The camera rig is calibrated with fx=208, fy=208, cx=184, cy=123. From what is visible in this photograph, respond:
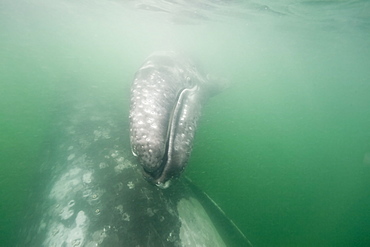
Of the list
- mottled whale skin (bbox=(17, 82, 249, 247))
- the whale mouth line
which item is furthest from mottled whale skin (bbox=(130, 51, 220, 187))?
mottled whale skin (bbox=(17, 82, 249, 247))

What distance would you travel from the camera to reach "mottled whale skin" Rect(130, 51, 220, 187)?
141 inches

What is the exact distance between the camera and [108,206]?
11.2 ft

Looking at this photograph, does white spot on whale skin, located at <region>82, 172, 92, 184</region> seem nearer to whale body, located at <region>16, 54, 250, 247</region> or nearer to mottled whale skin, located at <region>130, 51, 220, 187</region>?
whale body, located at <region>16, 54, 250, 247</region>

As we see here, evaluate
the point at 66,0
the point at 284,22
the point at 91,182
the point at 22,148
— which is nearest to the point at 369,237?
the point at 91,182

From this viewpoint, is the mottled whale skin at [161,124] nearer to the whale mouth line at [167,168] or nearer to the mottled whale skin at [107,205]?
the whale mouth line at [167,168]

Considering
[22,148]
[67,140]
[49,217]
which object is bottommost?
[22,148]

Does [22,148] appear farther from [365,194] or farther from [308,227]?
[365,194]

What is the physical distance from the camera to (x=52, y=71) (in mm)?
13422

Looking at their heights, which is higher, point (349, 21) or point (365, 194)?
point (349, 21)

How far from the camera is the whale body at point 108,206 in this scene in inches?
123

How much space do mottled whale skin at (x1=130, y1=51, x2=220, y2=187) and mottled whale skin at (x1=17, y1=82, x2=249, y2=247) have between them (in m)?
0.52

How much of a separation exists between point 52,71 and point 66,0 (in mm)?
27288

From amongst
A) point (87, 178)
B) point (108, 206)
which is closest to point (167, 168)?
point (108, 206)

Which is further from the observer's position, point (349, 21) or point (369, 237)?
point (349, 21)
